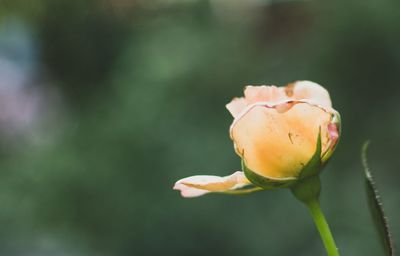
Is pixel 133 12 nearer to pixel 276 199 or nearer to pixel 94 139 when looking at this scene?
pixel 94 139

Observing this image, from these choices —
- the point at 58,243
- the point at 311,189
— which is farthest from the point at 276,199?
the point at 311,189

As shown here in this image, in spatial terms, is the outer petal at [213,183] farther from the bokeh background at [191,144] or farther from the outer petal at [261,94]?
the bokeh background at [191,144]

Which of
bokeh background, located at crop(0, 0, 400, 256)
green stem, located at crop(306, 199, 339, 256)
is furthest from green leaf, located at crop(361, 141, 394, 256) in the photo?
bokeh background, located at crop(0, 0, 400, 256)

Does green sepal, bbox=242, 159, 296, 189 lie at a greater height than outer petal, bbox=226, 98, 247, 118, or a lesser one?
lesser

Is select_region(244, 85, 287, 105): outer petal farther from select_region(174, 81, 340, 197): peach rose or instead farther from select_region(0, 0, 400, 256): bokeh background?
select_region(0, 0, 400, 256): bokeh background

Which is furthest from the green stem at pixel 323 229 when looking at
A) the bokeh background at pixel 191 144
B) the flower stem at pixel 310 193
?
the bokeh background at pixel 191 144
